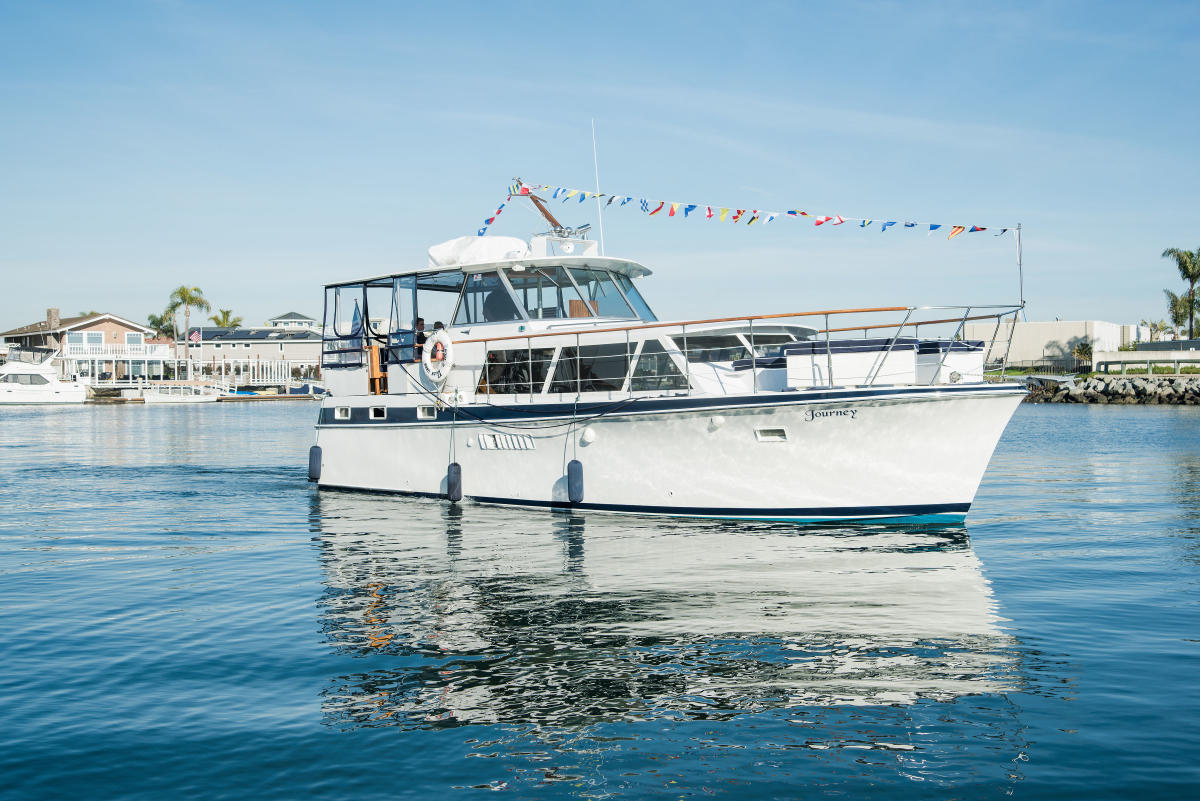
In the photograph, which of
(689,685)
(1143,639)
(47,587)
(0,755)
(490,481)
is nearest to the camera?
(0,755)

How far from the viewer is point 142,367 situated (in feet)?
320

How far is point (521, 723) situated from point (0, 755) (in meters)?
3.29

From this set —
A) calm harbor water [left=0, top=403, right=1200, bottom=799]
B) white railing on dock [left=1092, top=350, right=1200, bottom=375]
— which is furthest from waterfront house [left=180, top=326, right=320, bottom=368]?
calm harbor water [left=0, top=403, right=1200, bottom=799]

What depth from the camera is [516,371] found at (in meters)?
14.9

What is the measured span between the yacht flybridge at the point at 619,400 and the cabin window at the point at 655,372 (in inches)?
1.2

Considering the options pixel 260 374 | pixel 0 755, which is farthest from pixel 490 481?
pixel 260 374

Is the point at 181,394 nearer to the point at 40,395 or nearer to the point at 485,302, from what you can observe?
the point at 40,395

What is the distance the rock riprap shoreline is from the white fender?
2186 inches

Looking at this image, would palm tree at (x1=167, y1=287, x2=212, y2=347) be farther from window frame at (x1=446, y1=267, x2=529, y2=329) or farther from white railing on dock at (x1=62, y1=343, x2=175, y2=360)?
window frame at (x1=446, y1=267, x2=529, y2=329)

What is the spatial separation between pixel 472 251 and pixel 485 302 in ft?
3.10

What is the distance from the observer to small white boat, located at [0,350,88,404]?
255 feet

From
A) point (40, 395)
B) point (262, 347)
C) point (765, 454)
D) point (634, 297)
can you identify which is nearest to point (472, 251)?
point (634, 297)

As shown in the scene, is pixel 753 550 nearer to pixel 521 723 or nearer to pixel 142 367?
pixel 521 723

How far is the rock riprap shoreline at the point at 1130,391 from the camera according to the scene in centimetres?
5841
